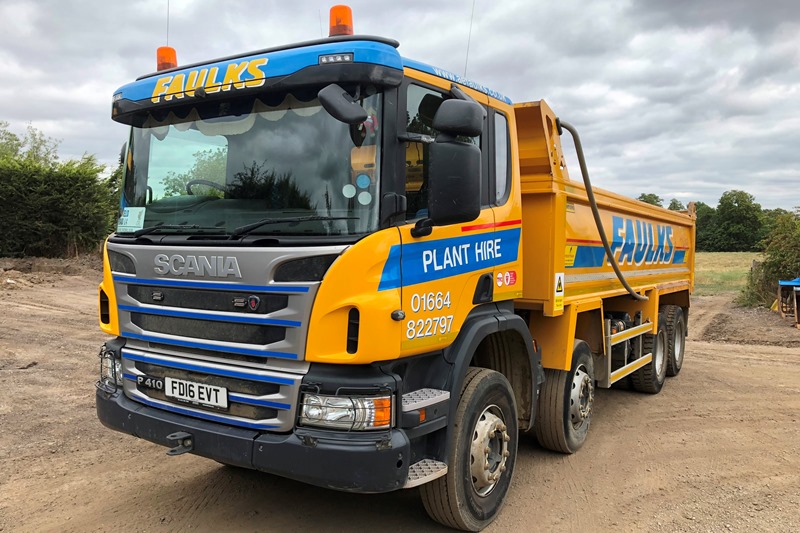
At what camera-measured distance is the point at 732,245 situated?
7631cm

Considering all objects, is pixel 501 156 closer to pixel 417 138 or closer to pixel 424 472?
pixel 417 138

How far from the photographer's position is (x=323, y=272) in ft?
9.17

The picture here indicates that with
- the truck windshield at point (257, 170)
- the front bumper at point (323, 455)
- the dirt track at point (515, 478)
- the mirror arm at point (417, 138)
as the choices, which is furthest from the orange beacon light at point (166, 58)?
the dirt track at point (515, 478)

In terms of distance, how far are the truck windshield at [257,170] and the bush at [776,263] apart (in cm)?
1788

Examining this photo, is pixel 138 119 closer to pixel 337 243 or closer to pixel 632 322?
pixel 337 243

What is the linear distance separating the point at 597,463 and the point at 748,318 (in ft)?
41.6

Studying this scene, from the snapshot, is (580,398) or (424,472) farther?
(580,398)

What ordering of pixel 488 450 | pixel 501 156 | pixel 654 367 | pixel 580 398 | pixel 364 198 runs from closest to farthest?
pixel 364 198, pixel 488 450, pixel 501 156, pixel 580 398, pixel 654 367

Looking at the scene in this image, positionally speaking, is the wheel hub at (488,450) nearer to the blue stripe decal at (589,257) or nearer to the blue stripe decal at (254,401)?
the blue stripe decal at (254,401)

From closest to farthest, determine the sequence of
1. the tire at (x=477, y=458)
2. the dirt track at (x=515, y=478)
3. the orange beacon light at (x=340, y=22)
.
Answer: the orange beacon light at (x=340, y=22) < the tire at (x=477, y=458) < the dirt track at (x=515, y=478)

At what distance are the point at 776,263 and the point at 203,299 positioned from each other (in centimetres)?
1874

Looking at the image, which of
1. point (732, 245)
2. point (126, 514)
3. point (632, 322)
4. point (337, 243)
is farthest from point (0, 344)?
point (732, 245)

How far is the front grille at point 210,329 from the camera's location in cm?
296

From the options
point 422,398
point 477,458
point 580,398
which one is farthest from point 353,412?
point 580,398
